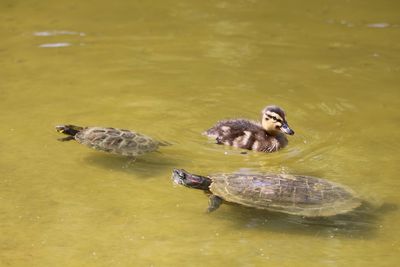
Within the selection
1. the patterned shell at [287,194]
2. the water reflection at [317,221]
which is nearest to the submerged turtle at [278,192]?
the patterned shell at [287,194]

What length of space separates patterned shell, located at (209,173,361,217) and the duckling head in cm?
128

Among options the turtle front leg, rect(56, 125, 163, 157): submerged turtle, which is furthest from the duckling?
the turtle front leg

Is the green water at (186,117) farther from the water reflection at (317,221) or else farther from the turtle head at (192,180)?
the turtle head at (192,180)

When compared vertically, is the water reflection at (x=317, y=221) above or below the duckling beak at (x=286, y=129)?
below

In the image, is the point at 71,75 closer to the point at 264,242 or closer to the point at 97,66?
the point at 97,66

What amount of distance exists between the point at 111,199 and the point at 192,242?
3.21 feet

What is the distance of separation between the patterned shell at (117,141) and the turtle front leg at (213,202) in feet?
3.37

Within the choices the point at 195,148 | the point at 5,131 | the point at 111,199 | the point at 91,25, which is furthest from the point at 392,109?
the point at 91,25

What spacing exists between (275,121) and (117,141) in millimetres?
1553

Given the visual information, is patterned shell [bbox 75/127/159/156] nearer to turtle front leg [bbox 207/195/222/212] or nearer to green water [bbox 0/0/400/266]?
green water [bbox 0/0/400/266]

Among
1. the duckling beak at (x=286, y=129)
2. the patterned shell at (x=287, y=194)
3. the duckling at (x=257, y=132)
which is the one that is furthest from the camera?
the duckling at (x=257, y=132)

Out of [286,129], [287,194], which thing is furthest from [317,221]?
[286,129]

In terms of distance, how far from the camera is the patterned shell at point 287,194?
5.88m

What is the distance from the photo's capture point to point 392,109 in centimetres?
840
